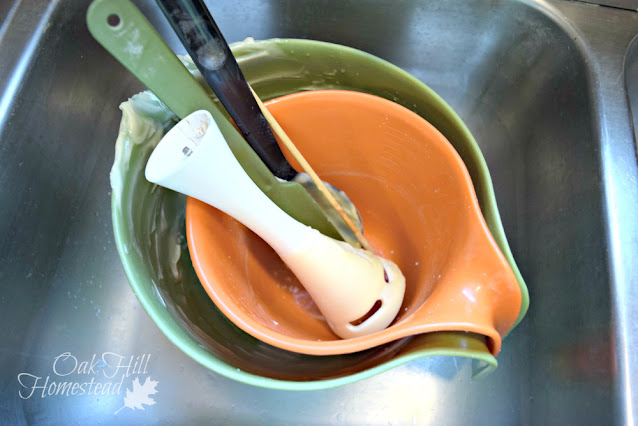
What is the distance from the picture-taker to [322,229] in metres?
0.59

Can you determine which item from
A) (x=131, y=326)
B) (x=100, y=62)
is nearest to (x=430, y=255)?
(x=131, y=326)

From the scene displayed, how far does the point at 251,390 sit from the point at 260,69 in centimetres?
43

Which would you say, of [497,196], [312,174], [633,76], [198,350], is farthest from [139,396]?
[633,76]

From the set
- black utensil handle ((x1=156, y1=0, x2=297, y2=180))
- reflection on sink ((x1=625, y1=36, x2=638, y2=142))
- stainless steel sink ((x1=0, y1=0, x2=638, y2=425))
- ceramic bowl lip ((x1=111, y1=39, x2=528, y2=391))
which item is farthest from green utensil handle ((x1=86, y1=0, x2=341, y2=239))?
reflection on sink ((x1=625, y1=36, x2=638, y2=142))

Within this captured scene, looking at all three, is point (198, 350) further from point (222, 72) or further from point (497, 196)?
point (497, 196)

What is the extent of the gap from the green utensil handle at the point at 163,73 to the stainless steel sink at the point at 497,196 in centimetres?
25

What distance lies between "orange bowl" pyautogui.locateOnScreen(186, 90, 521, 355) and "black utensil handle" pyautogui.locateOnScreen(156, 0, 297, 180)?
4cm

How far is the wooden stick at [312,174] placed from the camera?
0.49 m

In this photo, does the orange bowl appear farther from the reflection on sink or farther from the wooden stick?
the reflection on sink

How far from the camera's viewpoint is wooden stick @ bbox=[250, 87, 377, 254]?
0.49 meters

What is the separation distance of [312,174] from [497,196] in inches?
12.6

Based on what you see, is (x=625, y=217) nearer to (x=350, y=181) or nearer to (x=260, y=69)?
(x=350, y=181)

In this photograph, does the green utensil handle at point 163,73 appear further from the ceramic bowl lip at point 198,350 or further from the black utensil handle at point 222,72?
the ceramic bowl lip at point 198,350

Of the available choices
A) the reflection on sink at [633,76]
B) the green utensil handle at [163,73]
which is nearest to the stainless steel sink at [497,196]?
the reflection on sink at [633,76]
